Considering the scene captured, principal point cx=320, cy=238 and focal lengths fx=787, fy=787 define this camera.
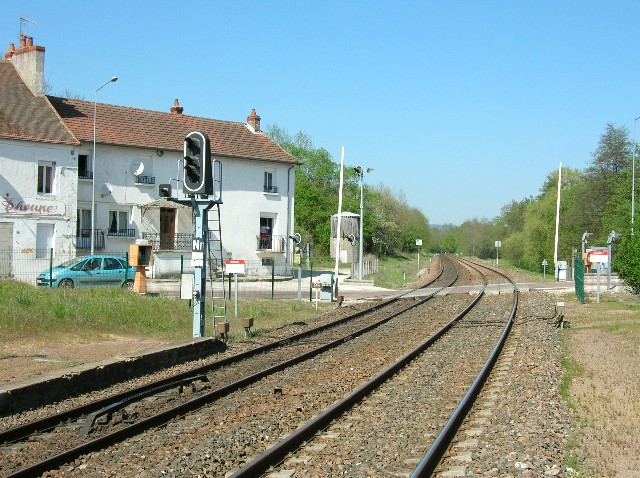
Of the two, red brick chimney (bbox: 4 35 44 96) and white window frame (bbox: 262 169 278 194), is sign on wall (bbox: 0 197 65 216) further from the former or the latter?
white window frame (bbox: 262 169 278 194)

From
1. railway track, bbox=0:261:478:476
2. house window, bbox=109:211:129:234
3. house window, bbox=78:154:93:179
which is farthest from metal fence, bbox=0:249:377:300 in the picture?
railway track, bbox=0:261:478:476

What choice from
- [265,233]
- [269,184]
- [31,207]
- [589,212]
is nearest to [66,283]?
[31,207]

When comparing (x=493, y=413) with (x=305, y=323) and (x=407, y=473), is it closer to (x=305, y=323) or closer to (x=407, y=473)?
(x=407, y=473)

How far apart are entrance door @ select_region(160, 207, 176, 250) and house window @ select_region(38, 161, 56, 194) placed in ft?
23.0

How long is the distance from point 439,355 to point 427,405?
Answer: 5489 mm

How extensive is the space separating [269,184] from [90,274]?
1993 cm

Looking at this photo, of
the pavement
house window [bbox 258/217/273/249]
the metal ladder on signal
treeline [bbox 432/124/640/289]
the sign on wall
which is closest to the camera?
the metal ladder on signal

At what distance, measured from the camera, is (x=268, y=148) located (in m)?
49.4

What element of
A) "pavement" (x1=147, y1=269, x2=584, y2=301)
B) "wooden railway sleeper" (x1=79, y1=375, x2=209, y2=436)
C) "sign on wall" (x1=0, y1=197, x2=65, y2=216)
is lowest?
"wooden railway sleeper" (x1=79, y1=375, x2=209, y2=436)

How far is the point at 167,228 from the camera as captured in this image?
1736 inches

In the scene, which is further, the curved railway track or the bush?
the bush

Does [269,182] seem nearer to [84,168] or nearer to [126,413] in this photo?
[84,168]

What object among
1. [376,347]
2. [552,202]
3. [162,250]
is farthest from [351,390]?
[552,202]

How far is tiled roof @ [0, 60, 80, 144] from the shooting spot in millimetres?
37031
